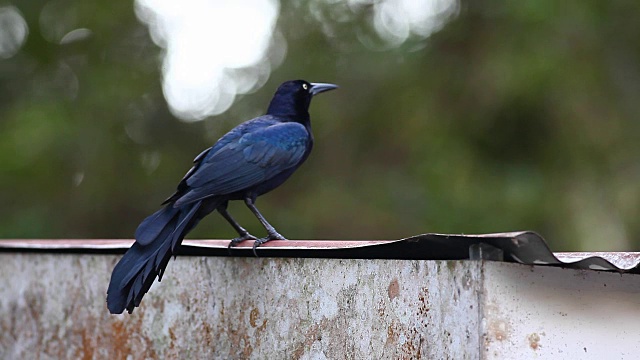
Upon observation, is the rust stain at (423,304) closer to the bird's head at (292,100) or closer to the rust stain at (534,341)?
the rust stain at (534,341)

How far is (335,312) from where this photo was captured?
328 centimetres

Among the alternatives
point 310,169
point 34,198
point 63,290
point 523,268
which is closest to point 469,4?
point 310,169

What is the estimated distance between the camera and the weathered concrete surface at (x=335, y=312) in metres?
2.78

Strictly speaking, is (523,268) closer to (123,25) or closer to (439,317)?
(439,317)

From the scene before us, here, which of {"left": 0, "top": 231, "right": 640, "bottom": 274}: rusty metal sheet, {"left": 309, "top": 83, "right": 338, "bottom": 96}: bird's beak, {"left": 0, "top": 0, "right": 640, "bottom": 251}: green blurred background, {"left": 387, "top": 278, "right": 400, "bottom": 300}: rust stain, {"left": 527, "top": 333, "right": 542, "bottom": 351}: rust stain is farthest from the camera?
{"left": 0, "top": 0, "right": 640, "bottom": 251}: green blurred background

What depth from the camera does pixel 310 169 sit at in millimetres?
12016

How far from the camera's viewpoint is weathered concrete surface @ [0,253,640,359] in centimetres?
278

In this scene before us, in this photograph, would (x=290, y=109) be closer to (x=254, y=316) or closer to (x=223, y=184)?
(x=223, y=184)

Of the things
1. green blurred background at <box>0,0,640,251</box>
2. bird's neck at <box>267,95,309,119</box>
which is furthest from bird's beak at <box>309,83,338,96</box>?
green blurred background at <box>0,0,640,251</box>

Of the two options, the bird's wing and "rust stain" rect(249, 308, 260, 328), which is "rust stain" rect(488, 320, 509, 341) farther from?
the bird's wing

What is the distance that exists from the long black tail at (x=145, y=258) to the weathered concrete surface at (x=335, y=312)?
0.73 ft

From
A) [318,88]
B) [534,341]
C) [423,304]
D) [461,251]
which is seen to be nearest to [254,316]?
[423,304]

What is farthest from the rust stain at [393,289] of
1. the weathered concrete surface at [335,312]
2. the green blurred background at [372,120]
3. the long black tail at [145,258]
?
the green blurred background at [372,120]

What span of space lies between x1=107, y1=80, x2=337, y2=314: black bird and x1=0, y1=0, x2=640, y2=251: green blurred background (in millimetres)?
5556
